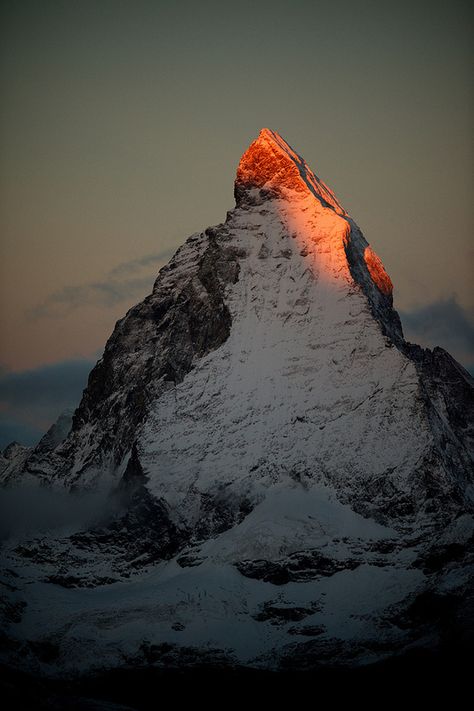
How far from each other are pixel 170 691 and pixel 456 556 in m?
46.5

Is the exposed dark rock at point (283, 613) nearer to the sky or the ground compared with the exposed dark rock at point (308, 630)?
nearer to the sky

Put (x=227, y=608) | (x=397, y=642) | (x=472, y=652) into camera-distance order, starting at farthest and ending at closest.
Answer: (x=227, y=608)
(x=397, y=642)
(x=472, y=652)

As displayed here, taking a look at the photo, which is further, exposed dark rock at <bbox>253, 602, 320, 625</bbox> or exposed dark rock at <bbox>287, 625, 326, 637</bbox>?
exposed dark rock at <bbox>253, 602, 320, 625</bbox>

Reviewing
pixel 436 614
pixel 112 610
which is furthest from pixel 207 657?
pixel 436 614

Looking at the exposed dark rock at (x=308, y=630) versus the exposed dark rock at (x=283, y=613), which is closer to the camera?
the exposed dark rock at (x=308, y=630)

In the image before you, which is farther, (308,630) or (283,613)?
(283,613)

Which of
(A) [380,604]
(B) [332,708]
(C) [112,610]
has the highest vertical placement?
(C) [112,610]

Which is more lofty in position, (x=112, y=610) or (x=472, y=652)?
(x=112, y=610)

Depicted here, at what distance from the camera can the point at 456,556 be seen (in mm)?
197250

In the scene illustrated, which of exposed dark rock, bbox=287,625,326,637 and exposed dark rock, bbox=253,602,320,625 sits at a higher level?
exposed dark rock, bbox=253,602,320,625

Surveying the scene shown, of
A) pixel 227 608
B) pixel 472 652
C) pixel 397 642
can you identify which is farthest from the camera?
pixel 227 608

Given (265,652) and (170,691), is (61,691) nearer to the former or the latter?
(170,691)

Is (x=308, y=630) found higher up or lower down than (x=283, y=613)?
lower down

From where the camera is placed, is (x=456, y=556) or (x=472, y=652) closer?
(x=472, y=652)
